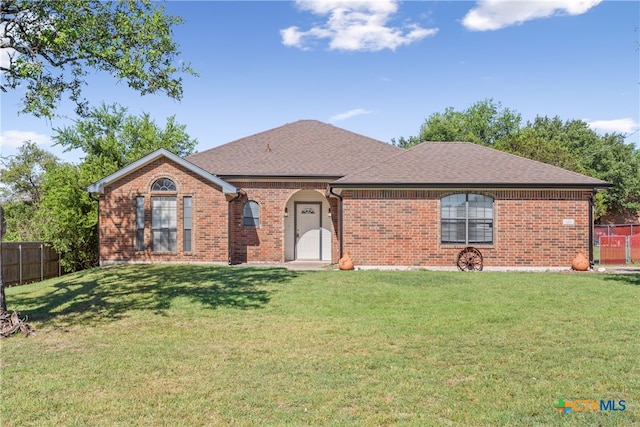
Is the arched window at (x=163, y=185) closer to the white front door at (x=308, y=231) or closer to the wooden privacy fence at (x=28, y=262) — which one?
the white front door at (x=308, y=231)

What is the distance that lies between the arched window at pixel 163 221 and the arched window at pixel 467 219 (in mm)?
9444

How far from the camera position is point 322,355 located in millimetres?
6277

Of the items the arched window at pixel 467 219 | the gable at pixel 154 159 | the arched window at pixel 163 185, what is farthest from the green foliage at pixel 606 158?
the arched window at pixel 163 185

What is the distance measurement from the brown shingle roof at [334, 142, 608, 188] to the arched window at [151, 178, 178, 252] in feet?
20.1

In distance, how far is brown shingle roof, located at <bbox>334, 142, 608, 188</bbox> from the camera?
1553cm

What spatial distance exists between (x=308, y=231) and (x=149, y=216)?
6.11 m

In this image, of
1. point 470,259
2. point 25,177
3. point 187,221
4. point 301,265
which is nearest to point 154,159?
point 187,221

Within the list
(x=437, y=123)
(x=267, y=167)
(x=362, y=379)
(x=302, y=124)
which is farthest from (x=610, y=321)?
(x=437, y=123)

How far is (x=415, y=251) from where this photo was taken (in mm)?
15797

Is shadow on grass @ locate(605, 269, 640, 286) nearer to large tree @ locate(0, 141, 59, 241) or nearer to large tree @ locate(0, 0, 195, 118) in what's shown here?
large tree @ locate(0, 0, 195, 118)

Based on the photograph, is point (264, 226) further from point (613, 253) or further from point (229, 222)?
point (613, 253)

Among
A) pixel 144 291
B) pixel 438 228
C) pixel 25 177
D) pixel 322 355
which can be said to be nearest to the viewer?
pixel 322 355

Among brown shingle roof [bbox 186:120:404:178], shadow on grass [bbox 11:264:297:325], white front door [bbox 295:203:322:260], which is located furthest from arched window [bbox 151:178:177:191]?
white front door [bbox 295:203:322:260]

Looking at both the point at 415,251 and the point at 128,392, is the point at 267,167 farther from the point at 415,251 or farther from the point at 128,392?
the point at 128,392
